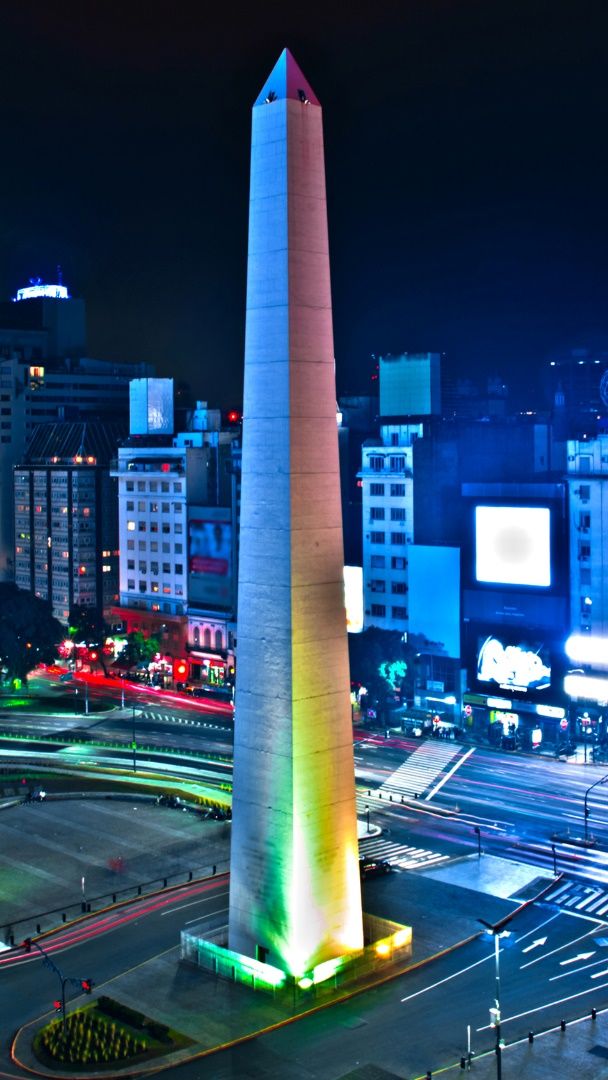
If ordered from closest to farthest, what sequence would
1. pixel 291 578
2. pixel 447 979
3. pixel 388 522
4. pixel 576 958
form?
1. pixel 291 578
2. pixel 447 979
3. pixel 576 958
4. pixel 388 522

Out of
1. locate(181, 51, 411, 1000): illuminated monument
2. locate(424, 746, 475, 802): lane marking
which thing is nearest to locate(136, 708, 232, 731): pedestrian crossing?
locate(424, 746, 475, 802): lane marking

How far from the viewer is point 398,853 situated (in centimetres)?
7612

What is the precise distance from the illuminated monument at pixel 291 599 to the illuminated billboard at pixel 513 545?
59.3 meters

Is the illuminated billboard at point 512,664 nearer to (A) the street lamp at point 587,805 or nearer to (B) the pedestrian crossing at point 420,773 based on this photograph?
(B) the pedestrian crossing at point 420,773

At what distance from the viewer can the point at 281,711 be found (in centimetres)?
A: 5212

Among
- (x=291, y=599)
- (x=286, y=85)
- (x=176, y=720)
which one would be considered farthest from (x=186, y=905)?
(x=176, y=720)

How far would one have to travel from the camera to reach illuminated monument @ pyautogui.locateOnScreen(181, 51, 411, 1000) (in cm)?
5184

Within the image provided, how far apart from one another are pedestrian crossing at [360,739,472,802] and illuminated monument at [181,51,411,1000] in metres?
35.8

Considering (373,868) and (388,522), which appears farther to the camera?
(388,522)

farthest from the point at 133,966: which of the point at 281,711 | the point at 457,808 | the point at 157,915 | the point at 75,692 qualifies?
the point at 75,692

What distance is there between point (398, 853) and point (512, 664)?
38124 mm

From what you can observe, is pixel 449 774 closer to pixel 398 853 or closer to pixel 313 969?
pixel 398 853

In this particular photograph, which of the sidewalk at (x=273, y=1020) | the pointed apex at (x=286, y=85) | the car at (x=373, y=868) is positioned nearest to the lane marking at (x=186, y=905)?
the sidewalk at (x=273, y=1020)

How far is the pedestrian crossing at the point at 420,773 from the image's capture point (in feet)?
297
